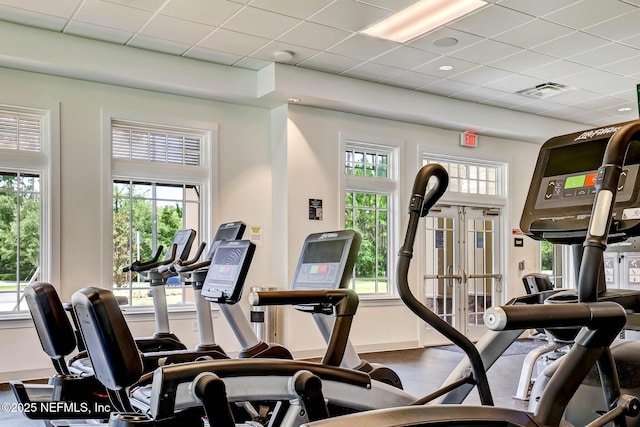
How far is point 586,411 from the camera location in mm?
1614

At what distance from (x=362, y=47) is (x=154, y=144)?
8.52 feet

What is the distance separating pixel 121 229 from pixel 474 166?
5.22m

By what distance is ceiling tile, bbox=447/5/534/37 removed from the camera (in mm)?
5207

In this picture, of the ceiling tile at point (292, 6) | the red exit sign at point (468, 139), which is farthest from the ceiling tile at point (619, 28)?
the red exit sign at point (468, 139)

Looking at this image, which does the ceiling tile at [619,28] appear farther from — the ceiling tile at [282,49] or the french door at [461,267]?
the french door at [461,267]

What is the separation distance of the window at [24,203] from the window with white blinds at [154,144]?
754mm

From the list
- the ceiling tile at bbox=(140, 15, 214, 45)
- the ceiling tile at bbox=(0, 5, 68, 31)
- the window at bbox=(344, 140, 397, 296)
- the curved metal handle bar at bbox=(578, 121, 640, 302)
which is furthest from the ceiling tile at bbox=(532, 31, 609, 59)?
the curved metal handle bar at bbox=(578, 121, 640, 302)

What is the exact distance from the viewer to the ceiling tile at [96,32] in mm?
5566

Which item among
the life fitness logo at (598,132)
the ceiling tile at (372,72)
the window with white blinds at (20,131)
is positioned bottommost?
the life fitness logo at (598,132)

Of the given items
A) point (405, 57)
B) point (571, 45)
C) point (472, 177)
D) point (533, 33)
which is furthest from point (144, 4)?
point (472, 177)

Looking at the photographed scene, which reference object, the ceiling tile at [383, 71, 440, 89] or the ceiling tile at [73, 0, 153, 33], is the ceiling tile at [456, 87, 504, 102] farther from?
the ceiling tile at [73, 0, 153, 33]

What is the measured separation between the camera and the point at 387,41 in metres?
5.98

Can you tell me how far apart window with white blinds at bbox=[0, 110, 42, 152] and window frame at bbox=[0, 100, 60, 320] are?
4 centimetres

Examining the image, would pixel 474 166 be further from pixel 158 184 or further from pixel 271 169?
pixel 158 184
